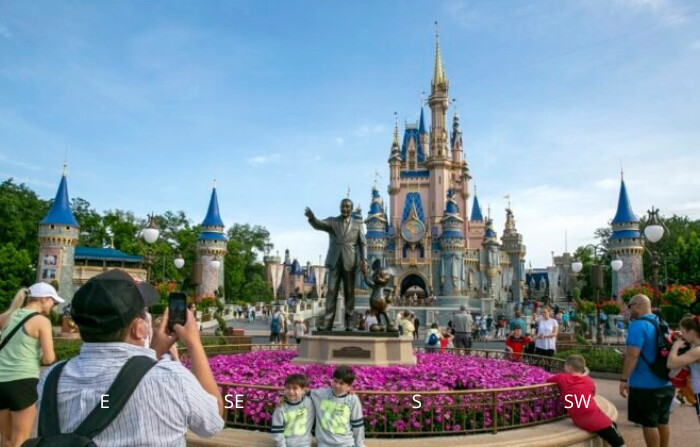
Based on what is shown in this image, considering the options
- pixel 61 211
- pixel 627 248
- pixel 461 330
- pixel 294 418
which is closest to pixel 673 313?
pixel 461 330

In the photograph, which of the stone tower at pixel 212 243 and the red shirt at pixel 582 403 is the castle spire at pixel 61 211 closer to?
the stone tower at pixel 212 243

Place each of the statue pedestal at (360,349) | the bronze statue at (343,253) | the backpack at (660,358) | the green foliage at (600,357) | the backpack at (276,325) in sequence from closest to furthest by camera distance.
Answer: the backpack at (660,358)
the statue pedestal at (360,349)
the bronze statue at (343,253)
the green foliage at (600,357)
the backpack at (276,325)

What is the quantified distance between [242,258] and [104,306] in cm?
6604

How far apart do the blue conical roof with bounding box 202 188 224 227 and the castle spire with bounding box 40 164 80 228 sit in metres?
12.1

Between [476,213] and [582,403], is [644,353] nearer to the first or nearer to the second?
[582,403]

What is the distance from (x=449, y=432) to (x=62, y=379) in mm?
4557

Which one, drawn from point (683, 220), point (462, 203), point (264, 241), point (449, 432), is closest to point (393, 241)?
point (462, 203)

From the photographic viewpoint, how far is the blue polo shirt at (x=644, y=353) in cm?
557

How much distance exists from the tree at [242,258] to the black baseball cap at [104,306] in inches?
2391

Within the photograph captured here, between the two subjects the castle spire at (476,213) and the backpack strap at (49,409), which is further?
the castle spire at (476,213)

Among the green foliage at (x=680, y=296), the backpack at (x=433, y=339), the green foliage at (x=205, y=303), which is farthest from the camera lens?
the green foliage at (x=205, y=303)

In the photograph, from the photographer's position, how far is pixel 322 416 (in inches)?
197

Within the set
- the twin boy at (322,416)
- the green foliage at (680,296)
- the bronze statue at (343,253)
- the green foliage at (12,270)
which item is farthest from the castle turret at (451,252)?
the twin boy at (322,416)

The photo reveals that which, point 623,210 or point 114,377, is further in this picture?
point 623,210
